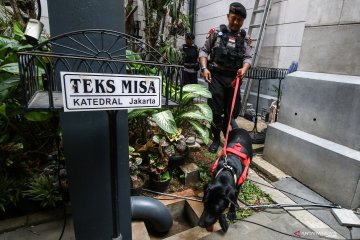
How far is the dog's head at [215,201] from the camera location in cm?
175

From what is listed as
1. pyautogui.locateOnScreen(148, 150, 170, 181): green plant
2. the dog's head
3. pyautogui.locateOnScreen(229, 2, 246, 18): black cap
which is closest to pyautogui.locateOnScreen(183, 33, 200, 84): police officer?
pyautogui.locateOnScreen(229, 2, 246, 18): black cap

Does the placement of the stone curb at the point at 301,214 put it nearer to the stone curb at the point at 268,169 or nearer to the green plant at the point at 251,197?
the green plant at the point at 251,197

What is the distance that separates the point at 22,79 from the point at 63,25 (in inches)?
14.1

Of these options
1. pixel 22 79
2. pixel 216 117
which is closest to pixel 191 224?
pixel 216 117

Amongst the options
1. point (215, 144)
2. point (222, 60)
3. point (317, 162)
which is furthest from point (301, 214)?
point (222, 60)

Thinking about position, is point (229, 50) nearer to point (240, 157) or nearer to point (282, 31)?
point (240, 157)

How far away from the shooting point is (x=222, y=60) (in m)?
2.90

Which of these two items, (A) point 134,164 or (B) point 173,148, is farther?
(B) point 173,148

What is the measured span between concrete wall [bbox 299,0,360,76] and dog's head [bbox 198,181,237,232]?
6.05 feet

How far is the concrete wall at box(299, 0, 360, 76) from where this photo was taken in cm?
219

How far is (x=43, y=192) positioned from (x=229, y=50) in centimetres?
260

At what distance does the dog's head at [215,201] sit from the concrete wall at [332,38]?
1.84 metres

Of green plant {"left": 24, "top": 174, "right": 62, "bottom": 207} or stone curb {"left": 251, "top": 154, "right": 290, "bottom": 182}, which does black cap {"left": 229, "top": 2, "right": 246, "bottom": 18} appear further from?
green plant {"left": 24, "top": 174, "right": 62, "bottom": 207}

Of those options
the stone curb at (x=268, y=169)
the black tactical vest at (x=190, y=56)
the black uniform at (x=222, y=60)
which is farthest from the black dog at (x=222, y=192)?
the black tactical vest at (x=190, y=56)
